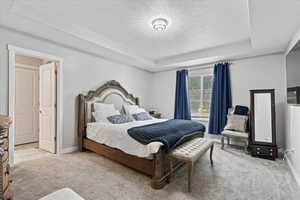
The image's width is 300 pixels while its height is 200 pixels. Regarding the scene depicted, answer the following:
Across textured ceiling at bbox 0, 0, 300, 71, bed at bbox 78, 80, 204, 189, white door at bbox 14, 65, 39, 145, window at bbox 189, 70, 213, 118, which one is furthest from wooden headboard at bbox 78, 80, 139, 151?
window at bbox 189, 70, 213, 118

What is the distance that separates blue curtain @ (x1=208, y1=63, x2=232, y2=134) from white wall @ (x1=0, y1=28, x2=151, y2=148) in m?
2.84

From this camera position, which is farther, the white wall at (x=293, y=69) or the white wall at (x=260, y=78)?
the white wall at (x=260, y=78)

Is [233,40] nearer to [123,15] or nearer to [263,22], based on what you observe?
[263,22]

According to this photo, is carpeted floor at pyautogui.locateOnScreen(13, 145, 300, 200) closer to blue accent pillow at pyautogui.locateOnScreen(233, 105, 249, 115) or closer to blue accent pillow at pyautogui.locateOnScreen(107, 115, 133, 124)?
blue accent pillow at pyautogui.locateOnScreen(107, 115, 133, 124)

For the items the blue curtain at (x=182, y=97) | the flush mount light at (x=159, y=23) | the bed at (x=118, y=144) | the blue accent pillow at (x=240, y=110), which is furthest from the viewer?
the blue curtain at (x=182, y=97)

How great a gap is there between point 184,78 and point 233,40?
1933 mm

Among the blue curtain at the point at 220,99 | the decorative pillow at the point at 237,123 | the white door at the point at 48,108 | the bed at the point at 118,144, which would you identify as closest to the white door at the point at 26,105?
the white door at the point at 48,108

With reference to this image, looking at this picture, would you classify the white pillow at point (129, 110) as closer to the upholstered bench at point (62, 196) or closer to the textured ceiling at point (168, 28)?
the textured ceiling at point (168, 28)

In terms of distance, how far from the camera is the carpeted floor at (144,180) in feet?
6.29

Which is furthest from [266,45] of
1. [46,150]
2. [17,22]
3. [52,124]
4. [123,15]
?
[46,150]

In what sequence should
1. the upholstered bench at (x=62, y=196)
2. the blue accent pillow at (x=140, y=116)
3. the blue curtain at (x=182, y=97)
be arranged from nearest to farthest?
the upholstered bench at (x=62, y=196) → the blue accent pillow at (x=140, y=116) → the blue curtain at (x=182, y=97)

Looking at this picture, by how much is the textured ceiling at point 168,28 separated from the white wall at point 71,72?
206mm

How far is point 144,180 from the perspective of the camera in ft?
7.47

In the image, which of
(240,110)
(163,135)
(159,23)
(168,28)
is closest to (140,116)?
(163,135)
